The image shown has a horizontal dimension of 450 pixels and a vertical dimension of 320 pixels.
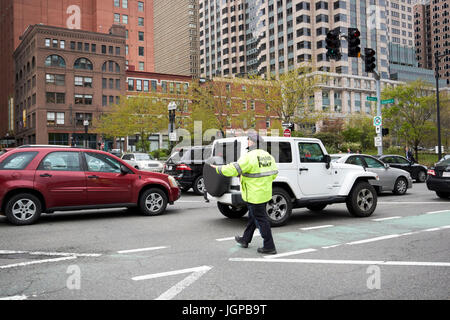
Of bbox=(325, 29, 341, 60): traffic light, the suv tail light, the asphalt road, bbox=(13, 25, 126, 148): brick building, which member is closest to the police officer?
the asphalt road

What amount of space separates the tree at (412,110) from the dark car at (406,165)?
13.6 m

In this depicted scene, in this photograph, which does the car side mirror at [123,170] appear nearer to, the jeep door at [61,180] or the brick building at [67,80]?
the jeep door at [61,180]

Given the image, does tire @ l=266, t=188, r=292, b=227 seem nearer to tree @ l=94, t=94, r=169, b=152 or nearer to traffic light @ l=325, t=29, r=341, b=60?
traffic light @ l=325, t=29, r=341, b=60

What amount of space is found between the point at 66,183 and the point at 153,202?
219 centimetres

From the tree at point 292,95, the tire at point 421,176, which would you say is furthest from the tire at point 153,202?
the tree at point 292,95

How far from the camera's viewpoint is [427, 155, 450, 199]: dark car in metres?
12.3

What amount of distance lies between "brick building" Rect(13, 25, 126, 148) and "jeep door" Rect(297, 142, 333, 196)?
54072mm

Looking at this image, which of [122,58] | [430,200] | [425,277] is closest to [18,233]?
[425,277]

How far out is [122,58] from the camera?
67250mm

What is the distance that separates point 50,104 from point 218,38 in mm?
72888

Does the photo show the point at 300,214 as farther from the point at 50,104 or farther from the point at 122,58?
the point at 122,58

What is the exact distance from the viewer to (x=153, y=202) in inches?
398

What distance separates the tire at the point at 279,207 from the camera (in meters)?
8.18

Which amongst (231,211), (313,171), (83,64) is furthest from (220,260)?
(83,64)
